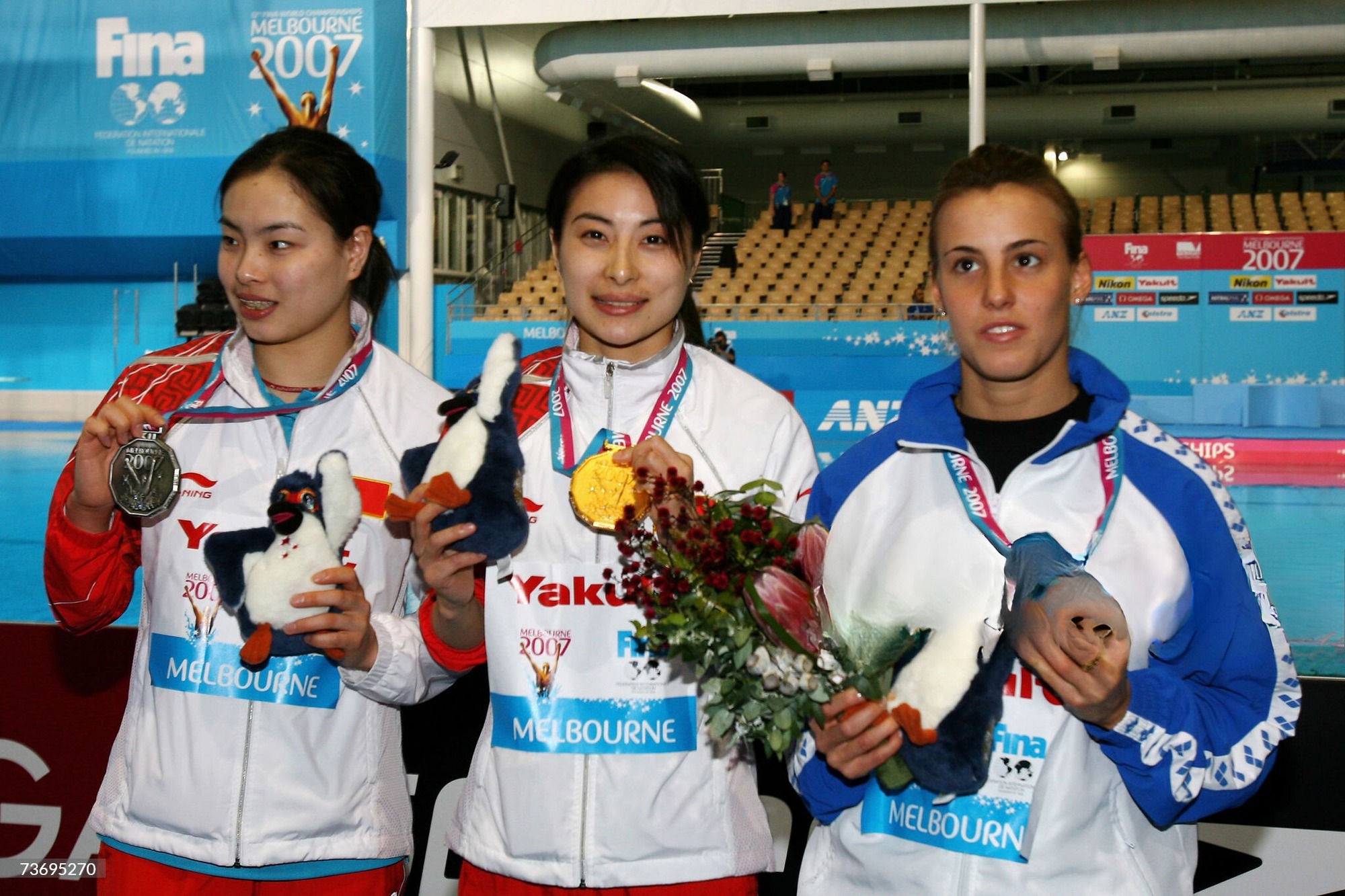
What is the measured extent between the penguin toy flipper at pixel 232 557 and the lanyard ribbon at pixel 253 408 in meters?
0.26

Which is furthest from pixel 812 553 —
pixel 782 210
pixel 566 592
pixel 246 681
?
pixel 782 210

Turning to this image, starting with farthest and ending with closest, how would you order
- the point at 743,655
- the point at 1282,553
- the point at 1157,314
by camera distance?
the point at 1157,314, the point at 1282,553, the point at 743,655

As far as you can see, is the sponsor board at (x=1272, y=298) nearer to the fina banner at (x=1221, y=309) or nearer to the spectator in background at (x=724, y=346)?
the fina banner at (x=1221, y=309)

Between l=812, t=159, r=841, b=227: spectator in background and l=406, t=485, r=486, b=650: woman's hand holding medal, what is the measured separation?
1402 centimetres

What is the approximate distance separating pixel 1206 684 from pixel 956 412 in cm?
44

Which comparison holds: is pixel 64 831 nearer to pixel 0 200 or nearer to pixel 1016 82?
pixel 0 200

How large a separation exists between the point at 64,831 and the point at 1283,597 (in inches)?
208

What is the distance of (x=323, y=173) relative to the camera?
5.67 feet

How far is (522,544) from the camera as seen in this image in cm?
148

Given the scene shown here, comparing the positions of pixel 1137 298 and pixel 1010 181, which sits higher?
pixel 1137 298

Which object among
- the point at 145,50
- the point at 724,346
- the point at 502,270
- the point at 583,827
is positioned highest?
the point at 145,50

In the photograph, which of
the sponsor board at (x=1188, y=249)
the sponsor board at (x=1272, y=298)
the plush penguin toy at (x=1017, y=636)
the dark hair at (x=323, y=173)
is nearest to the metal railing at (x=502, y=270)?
the sponsor board at (x=1188, y=249)

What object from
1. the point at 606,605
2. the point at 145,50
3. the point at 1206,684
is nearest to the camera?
the point at 1206,684

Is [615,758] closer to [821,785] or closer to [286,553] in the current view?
[821,785]
